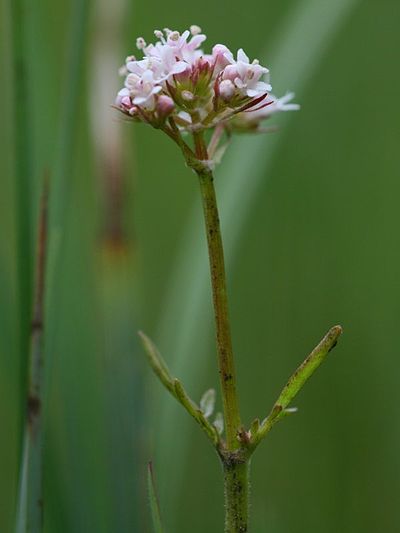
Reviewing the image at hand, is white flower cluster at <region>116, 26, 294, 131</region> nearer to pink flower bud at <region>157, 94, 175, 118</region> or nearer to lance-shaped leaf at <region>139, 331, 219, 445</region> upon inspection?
pink flower bud at <region>157, 94, 175, 118</region>

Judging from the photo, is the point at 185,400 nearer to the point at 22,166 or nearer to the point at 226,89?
the point at 226,89

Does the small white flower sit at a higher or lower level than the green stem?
higher

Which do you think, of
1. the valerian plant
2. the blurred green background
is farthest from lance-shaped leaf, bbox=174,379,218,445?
the blurred green background

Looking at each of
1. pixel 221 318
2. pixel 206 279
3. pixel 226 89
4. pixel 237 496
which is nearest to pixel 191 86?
pixel 226 89

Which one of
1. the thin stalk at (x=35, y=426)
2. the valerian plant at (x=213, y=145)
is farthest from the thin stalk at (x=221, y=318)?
the thin stalk at (x=35, y=426)

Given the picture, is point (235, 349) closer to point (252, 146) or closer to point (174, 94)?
point (252, 146)
